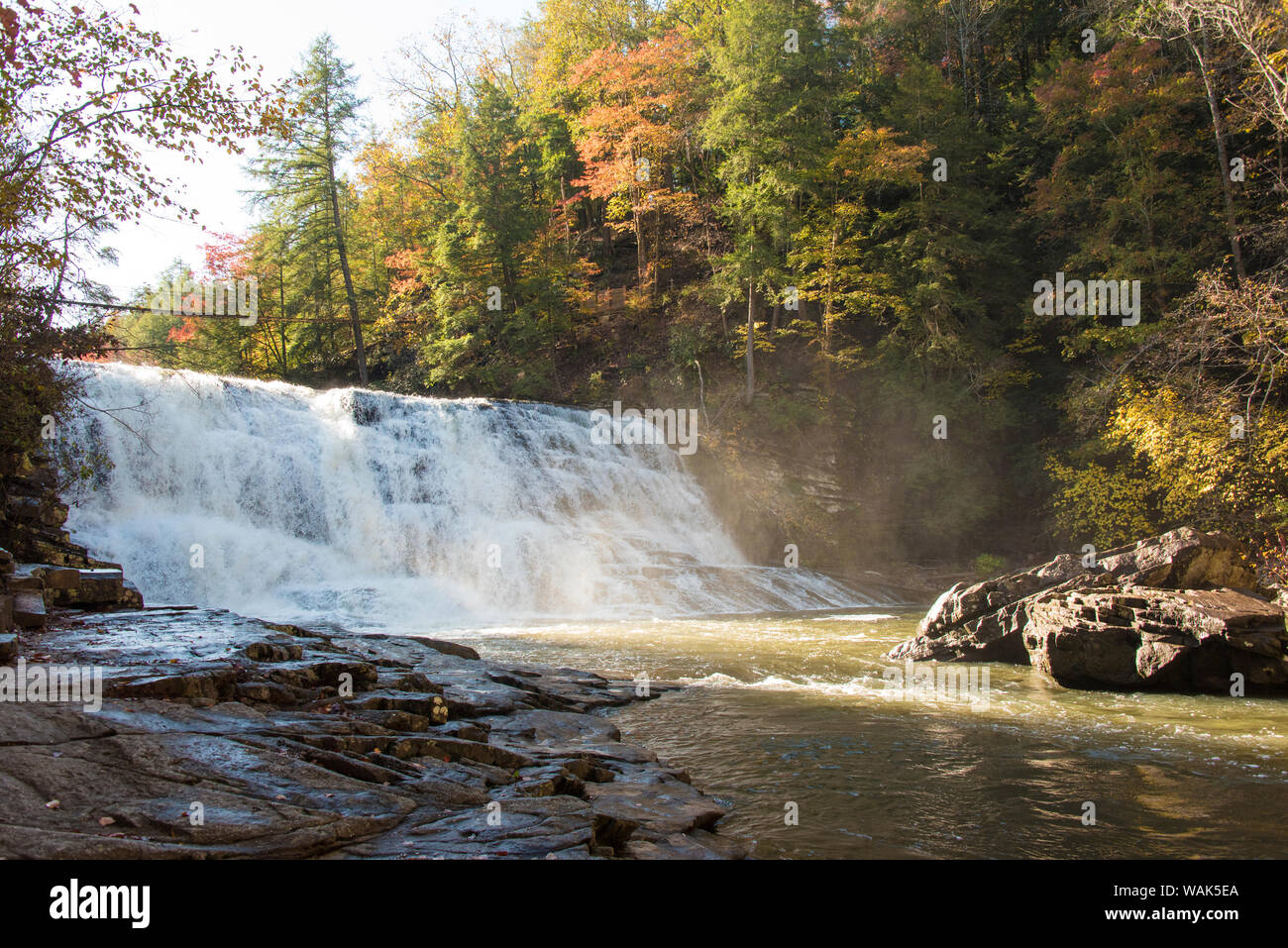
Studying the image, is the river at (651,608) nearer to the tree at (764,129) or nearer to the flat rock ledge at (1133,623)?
the flat rock ledge at (1133,623)

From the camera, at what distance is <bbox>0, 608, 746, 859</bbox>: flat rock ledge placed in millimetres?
3203

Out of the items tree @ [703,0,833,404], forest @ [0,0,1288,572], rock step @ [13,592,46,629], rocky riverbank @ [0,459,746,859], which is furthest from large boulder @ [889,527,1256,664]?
tree @ [703,0,833,404]

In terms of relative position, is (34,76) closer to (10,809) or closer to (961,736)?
(10,809)

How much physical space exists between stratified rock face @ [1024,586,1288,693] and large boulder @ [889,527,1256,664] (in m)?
0.63

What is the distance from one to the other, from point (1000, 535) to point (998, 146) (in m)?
14.6

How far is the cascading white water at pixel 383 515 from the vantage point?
46.4ft

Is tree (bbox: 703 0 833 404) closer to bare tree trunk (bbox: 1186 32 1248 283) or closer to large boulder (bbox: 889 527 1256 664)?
bare tree trunk (bbox: 1186 32 1248 283)

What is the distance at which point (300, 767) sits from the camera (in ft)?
13.5

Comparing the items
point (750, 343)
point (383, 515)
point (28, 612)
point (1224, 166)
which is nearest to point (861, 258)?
point (750, 343)

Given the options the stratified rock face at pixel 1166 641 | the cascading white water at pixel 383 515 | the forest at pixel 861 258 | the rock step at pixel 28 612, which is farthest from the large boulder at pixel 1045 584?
the rock step at pixel 28 612

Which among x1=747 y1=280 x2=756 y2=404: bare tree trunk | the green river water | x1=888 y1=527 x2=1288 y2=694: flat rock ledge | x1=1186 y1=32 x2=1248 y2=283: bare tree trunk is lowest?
the green river water

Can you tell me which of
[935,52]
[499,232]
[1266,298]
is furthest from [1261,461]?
[935,52]

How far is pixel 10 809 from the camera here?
9.90ft

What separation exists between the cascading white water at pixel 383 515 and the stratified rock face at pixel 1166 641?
26.8 ft
